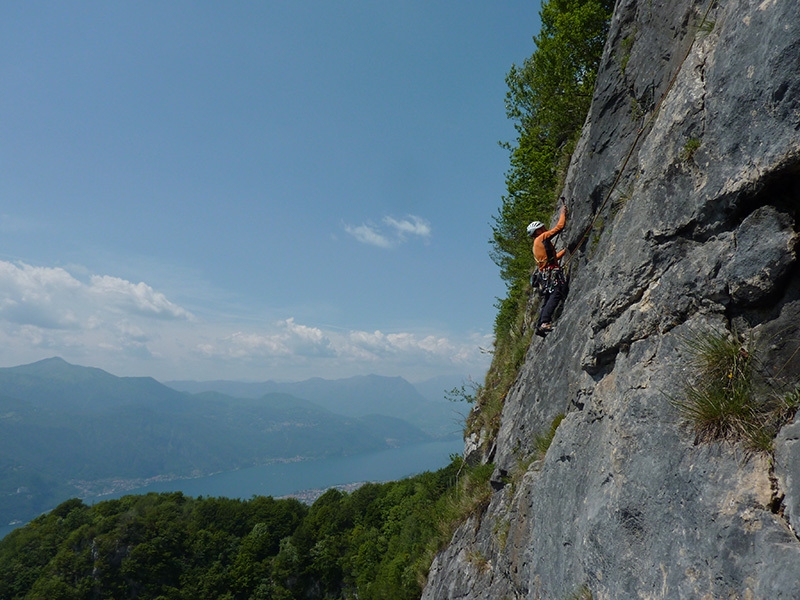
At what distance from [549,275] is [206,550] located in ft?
182

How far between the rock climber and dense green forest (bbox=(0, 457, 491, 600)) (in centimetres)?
3379

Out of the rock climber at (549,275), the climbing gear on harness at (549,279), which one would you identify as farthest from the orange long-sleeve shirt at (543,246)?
the climbing gear on harness at (549,279)

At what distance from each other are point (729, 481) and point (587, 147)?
276 inches

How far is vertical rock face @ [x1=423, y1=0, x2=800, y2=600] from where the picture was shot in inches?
131

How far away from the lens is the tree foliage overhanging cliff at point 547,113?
1331 centimetres

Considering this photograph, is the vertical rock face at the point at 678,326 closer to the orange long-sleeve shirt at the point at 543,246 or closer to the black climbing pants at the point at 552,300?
the black climbing pants at the point at 552,300

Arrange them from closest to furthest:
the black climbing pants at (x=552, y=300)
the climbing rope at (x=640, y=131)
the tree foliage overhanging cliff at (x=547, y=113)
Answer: the climbing rope at (x=640, y=131), the black climbing pants at (x=552, y=300), the tree foliage overhanging cliff at (x=547, y=113)

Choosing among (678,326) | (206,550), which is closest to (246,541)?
(206,550)

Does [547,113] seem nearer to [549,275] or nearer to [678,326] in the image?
[549,275]

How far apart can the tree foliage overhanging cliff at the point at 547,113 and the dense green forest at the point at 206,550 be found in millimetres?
29008

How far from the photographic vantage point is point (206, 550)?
4875 centimetres

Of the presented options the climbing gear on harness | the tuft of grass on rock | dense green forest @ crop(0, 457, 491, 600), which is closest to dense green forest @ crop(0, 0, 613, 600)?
dense green forest @ crop(0, 457, 491, 600)

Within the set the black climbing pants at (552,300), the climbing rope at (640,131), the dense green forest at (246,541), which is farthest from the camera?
the dense green forest at (246,541)

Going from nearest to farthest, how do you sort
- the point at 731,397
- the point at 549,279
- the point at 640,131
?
the point at 731,397
the point at 640,131
the point at 549,279
